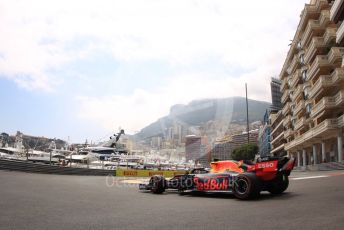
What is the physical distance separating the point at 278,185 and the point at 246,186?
1478mm

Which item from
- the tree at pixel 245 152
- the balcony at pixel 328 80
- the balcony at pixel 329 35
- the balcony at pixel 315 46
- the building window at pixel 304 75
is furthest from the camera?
the tree at pixel 245 152

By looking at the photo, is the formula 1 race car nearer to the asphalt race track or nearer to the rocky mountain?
the asphalt race track

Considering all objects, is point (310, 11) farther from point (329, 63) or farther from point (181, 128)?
point (181, 128)

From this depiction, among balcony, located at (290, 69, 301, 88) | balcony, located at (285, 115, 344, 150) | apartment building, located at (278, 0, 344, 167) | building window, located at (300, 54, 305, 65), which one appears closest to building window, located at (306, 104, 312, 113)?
apartment building, located at (278, 0, 344, 167)

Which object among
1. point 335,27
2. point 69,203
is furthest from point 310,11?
point 69,203

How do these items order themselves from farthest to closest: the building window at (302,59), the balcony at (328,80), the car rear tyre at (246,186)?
the building window at (302,59), the balcony at (328,80), the car rear tyre at (246,186)

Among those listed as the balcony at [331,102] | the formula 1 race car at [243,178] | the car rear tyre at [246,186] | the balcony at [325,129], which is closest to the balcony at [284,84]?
the balcony at [325,129]

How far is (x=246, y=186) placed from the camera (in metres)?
9.56

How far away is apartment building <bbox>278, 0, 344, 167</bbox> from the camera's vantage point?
4316cm

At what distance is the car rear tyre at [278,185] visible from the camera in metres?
10.3

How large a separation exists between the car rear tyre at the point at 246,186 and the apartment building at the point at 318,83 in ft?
82.0

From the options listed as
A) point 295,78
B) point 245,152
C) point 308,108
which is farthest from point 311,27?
point 245,152

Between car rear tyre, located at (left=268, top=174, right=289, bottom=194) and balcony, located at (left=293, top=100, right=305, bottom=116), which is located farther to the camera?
balcony, located at (left=293, top=100, right=305, bottom=116)

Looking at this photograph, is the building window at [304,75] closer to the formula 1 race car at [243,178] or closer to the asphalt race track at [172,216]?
the formula 1 race car at [243,178]
